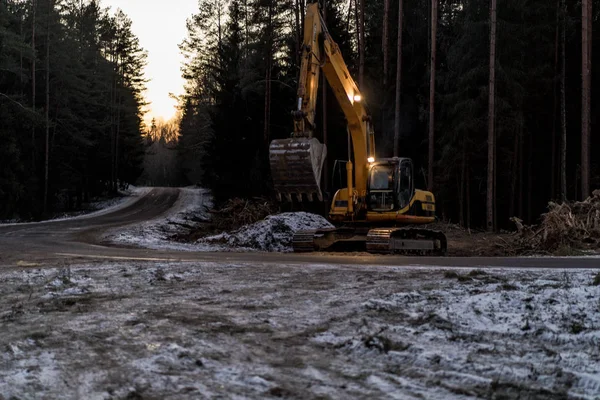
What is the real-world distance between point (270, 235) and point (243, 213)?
879cm

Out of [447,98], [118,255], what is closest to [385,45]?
[447,98]

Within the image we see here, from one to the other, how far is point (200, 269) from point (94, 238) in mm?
13329

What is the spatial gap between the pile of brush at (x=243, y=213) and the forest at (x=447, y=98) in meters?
2.99

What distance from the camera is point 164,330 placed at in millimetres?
5777

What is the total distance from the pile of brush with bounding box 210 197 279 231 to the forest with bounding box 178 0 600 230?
118 inches

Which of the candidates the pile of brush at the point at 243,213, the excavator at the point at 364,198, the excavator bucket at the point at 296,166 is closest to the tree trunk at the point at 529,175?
the pile of brush at the point at 243,213

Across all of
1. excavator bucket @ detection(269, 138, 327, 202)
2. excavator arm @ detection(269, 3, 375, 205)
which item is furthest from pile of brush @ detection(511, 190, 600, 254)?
excavator bucket @ detection(269, 138, 327, 202)

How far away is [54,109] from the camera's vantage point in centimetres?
4253

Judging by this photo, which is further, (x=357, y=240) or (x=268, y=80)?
(x=268, y=80)

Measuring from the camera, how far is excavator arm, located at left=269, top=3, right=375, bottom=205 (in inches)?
519

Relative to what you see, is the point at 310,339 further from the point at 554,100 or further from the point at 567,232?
the point at 554,100

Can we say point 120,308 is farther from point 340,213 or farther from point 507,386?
point 340,213

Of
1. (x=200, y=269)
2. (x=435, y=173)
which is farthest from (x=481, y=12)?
(x=200, y=269)

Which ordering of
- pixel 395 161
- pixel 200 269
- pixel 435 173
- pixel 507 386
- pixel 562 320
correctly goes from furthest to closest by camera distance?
pixel 435 173
pixel 395 161
pixel 200 269
pixel 562 320
pixel 507 386
